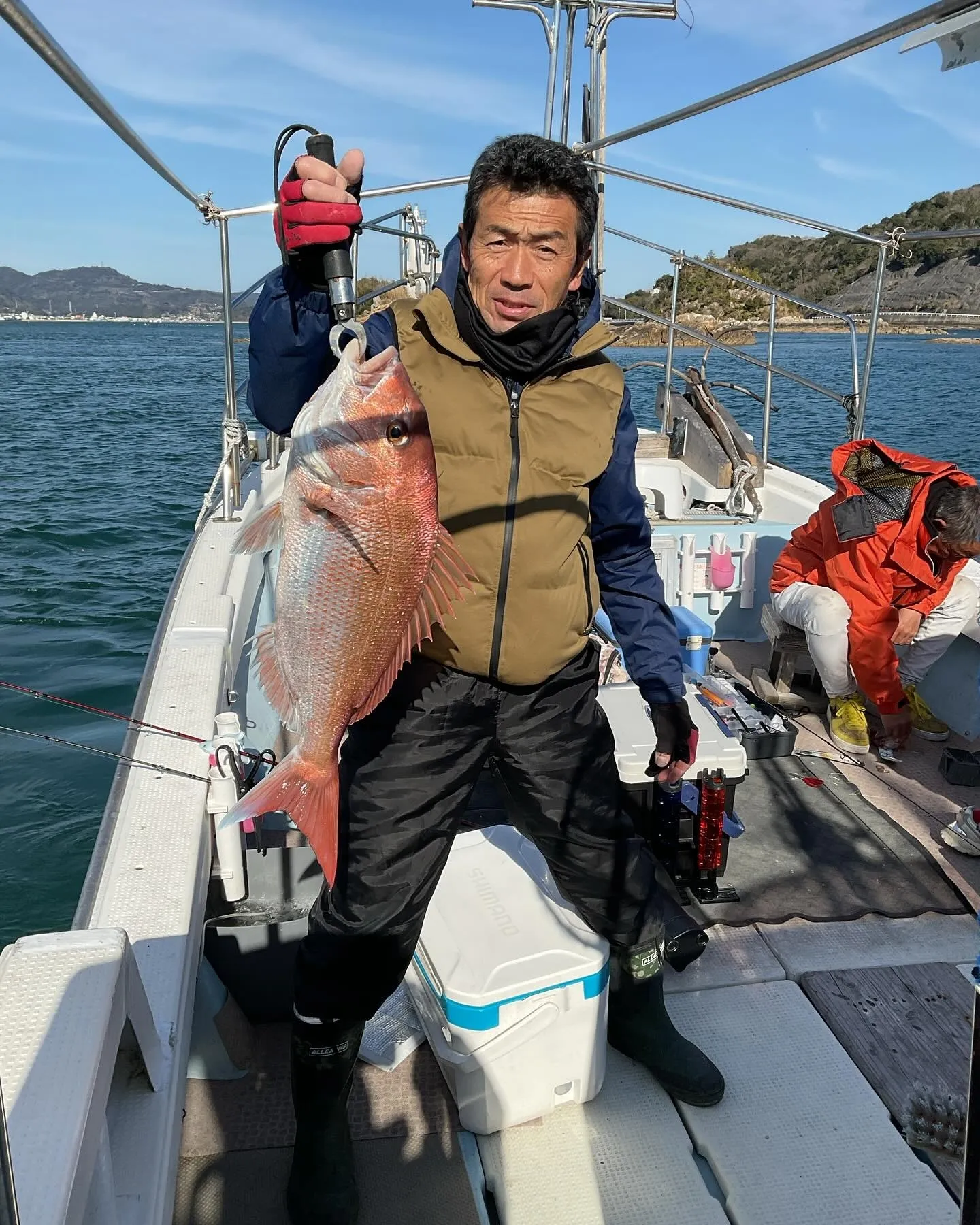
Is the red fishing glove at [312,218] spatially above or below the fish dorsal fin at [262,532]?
above

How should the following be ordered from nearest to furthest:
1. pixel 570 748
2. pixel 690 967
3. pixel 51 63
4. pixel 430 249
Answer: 1. pixel 51 63
2. pixel 570 748
3. pixel 690 967
4. pixel 430 249

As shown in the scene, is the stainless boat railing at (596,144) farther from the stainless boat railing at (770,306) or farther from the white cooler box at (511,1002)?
the white cooler box at (511,1002)

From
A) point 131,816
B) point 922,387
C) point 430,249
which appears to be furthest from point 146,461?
point 922,387

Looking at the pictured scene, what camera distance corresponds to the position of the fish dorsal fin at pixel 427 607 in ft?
5.70

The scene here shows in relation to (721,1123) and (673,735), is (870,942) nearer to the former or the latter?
(721,1123)

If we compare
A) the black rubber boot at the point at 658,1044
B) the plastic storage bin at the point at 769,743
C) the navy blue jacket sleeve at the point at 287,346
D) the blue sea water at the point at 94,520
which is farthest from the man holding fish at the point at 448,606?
the blue sea water at the point at 94,520

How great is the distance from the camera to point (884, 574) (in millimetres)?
4520

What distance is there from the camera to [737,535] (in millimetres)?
5832

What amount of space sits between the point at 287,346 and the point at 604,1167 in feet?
6.80

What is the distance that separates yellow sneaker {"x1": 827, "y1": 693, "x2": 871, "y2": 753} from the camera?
4445mm

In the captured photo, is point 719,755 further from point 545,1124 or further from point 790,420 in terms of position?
point 790,420

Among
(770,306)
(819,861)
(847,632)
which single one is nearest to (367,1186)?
(819,861)

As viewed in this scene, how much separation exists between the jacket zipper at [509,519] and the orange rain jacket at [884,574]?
9.84ft

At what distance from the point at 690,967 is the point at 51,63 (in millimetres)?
2848
